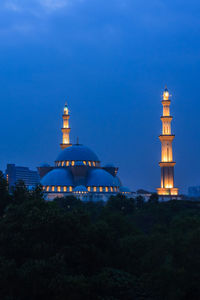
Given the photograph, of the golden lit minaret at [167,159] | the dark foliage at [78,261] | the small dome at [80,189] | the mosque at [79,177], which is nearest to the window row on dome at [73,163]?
the mosque at [79,177]

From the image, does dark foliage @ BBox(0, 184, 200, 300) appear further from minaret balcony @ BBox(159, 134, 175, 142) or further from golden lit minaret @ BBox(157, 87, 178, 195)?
minaret balcony @ BBox(159, 134, 175, 142)

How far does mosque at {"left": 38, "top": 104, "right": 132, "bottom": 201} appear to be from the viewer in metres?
89.4


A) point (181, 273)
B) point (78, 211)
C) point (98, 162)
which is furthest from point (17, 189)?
point (98, 162)

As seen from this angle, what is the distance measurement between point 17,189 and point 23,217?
7486mm

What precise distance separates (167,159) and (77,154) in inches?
609

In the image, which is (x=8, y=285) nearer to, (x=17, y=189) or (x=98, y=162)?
(x=17, y=189)

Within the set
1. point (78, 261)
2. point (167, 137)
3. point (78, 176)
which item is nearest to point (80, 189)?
point (78, 176)

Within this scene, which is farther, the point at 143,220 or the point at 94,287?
the point at 143,220

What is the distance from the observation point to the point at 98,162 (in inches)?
3868

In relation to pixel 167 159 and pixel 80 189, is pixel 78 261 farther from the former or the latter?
pixel 167 159

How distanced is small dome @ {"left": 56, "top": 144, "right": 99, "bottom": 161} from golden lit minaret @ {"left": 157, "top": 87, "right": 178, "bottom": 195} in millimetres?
13423

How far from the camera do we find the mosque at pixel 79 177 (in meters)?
89.4

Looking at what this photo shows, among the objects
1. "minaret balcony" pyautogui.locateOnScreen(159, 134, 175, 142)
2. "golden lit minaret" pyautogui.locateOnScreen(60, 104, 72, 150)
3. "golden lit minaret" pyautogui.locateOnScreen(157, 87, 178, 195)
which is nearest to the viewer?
"golden lit minaret" pyautogui.locateOnScreen(157, 87, 178, 195)

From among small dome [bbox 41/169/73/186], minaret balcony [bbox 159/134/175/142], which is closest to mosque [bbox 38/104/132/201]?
small dome [bbox 41/169/73/186]
